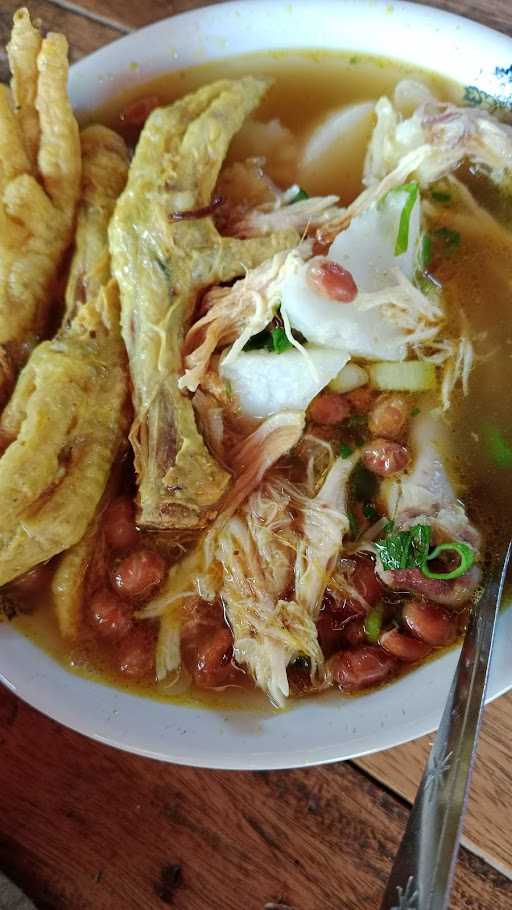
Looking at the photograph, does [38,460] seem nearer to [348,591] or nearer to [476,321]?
[348,591]

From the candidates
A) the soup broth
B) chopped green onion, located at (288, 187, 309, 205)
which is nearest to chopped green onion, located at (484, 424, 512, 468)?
the soup broth

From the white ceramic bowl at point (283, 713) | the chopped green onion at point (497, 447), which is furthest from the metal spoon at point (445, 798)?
the chopped green onion at point (497, 447)

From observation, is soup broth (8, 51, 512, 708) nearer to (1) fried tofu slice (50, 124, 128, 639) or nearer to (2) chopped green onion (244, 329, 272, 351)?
(1) fried tofu slice (50, 124, 128, 639)

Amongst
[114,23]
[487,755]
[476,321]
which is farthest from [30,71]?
[487,755]

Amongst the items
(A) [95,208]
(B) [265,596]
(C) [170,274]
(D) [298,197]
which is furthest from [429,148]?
(B) [265,596]

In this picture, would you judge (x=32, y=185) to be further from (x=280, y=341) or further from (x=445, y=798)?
(x=445, y=798)

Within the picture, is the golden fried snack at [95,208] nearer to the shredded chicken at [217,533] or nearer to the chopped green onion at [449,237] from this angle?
the shredded chicken at [217,533]
